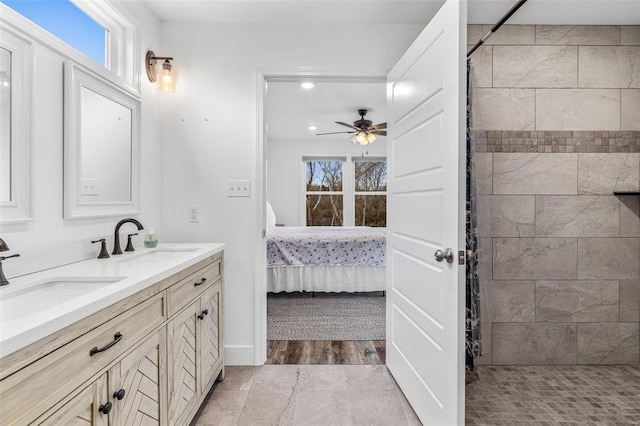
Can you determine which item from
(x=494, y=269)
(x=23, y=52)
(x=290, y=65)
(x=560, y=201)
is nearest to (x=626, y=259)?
(x=560, y=201)

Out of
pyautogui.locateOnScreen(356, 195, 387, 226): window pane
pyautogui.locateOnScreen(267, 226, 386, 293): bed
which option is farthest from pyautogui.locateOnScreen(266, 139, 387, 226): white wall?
pyautogui.locateOnScreen(267, 226, 386, 293): bed

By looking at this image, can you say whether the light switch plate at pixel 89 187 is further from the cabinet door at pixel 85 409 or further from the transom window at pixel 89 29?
the cabinet door at pixel 85 409

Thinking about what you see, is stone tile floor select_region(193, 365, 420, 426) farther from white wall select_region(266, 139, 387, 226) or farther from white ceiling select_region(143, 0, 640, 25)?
white wall select_region(266, 139, 387, 226)

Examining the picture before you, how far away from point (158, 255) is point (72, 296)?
689 mm

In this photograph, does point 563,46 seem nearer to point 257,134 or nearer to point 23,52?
point 257,134

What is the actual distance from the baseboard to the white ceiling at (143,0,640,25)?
88.1 inches

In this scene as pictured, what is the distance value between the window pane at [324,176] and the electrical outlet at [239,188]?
4.42 m

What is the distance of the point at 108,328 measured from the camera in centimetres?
102

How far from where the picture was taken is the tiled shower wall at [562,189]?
7.67 ft

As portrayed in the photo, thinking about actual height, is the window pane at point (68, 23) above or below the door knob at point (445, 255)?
above

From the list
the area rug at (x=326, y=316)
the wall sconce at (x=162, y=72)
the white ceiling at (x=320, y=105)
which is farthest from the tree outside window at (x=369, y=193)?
the wall sconce at (x=162, y=72)

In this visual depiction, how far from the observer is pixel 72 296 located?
122 cm

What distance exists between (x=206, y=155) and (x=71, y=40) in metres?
0.94

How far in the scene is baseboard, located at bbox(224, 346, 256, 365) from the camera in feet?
7.79
